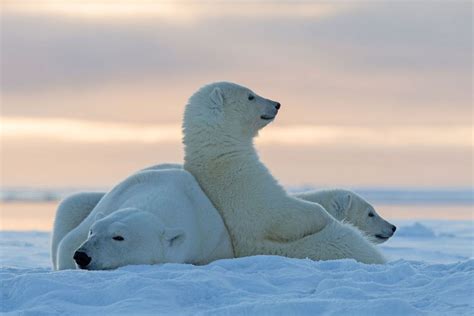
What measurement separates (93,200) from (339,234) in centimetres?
200

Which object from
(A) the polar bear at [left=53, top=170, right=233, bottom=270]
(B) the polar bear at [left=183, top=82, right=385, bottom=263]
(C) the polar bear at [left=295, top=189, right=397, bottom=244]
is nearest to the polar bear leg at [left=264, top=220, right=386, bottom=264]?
(B) the polar bear at [left=183, top=82, right=385, bottom=263]

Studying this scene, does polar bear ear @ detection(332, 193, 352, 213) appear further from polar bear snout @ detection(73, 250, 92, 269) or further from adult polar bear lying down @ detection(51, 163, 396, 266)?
polar bear snout @ detection(73, 250, 92, 269)

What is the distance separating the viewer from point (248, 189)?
6645mm

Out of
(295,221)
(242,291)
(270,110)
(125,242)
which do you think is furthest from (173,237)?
(270,110)

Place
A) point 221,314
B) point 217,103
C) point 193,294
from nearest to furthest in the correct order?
1. point 221,314
2. point 193,294
3. point 217,103

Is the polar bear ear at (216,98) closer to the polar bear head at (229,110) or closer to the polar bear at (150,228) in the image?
the polar bear head at (229,110)

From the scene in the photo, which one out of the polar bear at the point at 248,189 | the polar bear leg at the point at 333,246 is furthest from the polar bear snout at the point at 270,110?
the polar bear leg at the point at 333,246

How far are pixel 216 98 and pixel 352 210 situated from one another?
1.80m

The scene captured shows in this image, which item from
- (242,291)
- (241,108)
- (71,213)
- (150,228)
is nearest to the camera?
(242,291)

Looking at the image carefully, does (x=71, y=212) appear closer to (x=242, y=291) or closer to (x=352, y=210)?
(x=352, y=210)

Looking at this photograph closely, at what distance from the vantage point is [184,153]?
701cm

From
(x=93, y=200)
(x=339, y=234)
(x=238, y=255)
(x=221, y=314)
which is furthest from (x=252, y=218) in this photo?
(x=221, y=314)

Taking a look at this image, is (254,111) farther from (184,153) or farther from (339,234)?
(339,234)

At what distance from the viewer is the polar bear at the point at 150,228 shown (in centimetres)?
551
